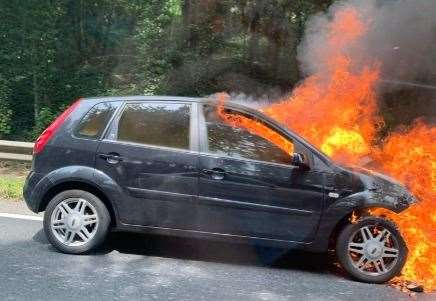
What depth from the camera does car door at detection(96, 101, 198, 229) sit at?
5.20 metres

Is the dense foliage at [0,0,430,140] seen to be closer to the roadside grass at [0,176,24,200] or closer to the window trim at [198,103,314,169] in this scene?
the roadside grass at [0,176,24,200]

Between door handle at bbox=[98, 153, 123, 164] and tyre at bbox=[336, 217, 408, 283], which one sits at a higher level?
door handle at bbox=[98, 153, 123, 164]

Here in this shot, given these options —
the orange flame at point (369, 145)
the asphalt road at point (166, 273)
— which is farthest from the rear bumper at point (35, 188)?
the orange flame at point (369, 145)

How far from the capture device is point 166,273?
16.4 ft

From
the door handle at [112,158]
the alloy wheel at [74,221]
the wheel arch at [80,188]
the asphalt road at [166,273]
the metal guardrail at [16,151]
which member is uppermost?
the door handle at [112,158]

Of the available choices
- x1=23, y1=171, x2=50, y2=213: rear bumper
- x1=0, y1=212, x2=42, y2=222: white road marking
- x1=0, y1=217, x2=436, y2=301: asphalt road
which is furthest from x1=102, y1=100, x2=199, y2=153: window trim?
x1=0, y1=212, x2=42, y2=222: white road marking

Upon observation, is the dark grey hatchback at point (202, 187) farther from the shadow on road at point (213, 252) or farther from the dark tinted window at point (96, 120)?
the shadow on road at point (213, 252)

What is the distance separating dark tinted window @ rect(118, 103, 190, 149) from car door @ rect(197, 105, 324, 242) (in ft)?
1.16

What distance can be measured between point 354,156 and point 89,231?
2906 mm

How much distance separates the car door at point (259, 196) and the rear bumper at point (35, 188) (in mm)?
1590

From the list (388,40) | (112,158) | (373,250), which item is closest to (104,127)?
(112,158)

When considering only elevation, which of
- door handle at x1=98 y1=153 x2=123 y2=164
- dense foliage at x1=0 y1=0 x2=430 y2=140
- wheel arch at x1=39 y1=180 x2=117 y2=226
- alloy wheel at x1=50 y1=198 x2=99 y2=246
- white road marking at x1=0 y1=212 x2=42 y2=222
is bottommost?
white road marking at x1=0 y1=212 x2=42 y2=222

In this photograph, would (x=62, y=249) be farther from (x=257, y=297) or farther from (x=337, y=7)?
(x=337, y=7)

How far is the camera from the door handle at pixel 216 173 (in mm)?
5133
